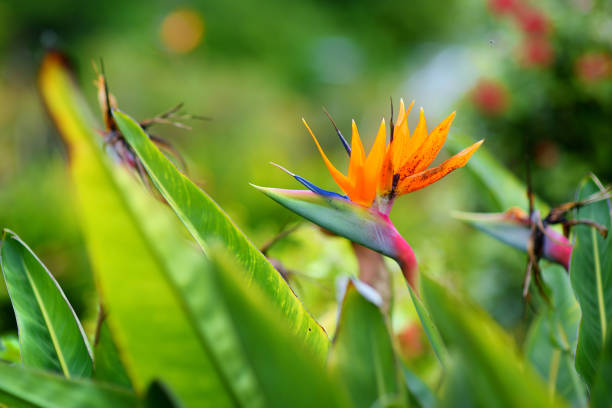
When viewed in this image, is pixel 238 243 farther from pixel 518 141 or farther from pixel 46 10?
pixel 46 10

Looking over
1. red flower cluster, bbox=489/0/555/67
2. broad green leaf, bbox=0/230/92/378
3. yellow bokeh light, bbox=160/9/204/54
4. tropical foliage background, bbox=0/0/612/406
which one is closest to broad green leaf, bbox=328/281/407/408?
tropical foliage background, bbox=0/0/612/406

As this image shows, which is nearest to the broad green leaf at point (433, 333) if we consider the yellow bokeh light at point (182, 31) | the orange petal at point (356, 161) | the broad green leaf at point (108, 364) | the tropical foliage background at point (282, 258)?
the tropical foliage background at point (282, 258)

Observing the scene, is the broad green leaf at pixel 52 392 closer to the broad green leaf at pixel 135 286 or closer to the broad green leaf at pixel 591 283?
the broad green leaf at pixel 135 286

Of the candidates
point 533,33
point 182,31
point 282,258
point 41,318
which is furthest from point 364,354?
point 182,31

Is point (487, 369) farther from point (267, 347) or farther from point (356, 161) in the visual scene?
point (356, 161)

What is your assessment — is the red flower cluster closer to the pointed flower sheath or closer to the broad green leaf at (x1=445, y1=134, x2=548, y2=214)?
the broad green leaf at (x1=445, y1=134, x2=548, y2=214)

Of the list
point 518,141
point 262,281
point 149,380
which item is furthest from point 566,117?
point 149,380
